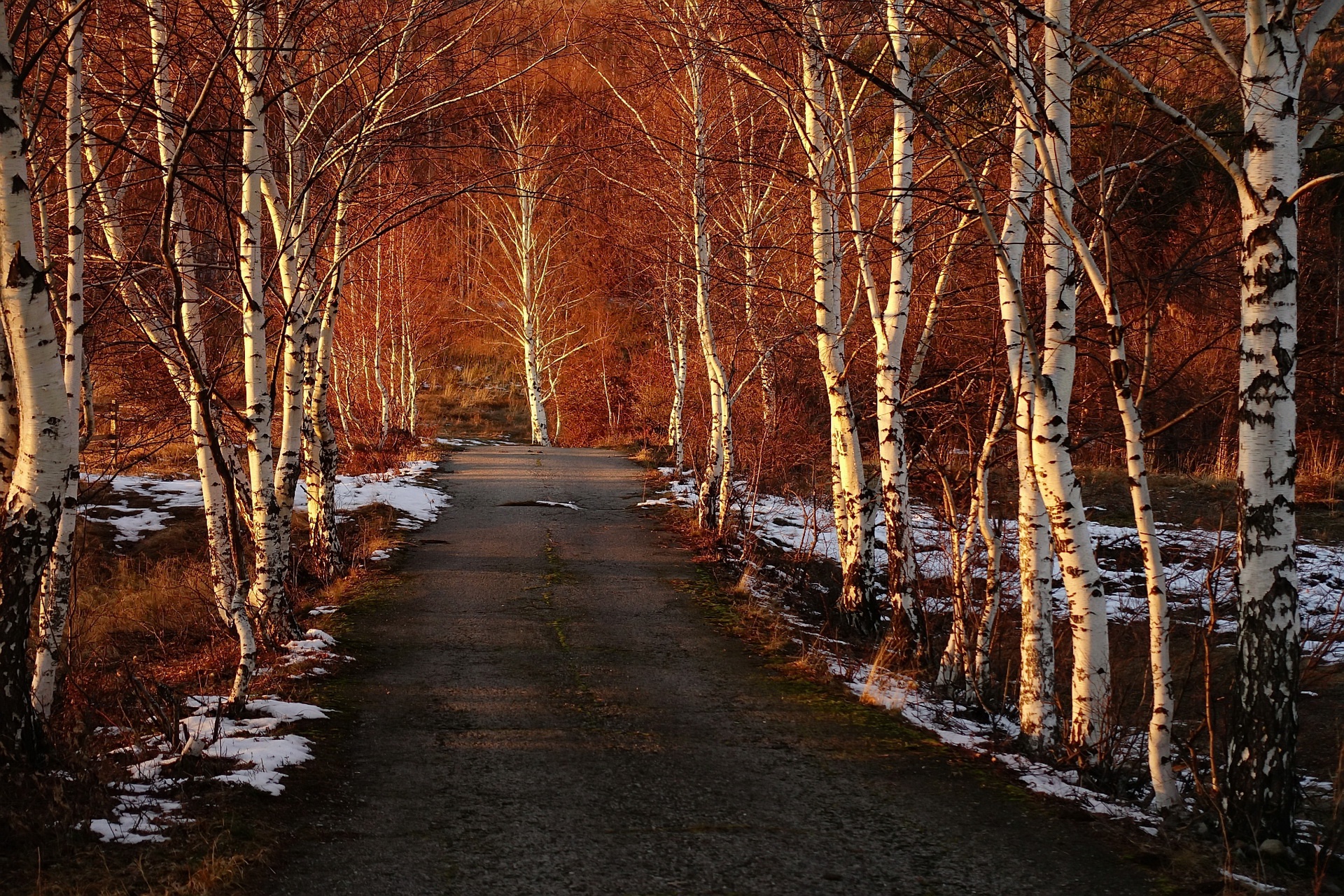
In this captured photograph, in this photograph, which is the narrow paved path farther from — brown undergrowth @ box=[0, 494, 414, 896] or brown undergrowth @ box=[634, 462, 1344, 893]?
brown undergrowth @ box=[634, 462, 1344, 893]

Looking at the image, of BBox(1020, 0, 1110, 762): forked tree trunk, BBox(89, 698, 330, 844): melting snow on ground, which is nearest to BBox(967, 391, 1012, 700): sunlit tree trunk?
BBox(1020, 0, 1110, 762): forked tree trunk

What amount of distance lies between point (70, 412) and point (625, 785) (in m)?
3.43

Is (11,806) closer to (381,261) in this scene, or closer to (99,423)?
(381,261)

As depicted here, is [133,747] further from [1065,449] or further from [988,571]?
[988,571]

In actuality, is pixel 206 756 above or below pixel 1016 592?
above

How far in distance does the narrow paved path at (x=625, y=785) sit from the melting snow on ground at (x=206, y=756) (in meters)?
0.22

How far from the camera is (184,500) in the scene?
1580cm

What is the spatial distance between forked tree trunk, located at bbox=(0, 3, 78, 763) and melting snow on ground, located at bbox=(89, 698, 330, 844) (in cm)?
57

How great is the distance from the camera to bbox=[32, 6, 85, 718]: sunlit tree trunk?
18.1ft

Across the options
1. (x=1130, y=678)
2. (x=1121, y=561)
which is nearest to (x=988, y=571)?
(x=1130, y=678)

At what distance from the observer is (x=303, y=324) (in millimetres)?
9375

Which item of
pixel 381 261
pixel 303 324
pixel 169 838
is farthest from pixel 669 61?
pixel 381 261

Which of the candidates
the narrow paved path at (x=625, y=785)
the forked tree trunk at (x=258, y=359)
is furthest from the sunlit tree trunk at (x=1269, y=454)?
the forked tree trunk at (x=258, y=359)

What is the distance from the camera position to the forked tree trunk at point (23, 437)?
4.68 meters
